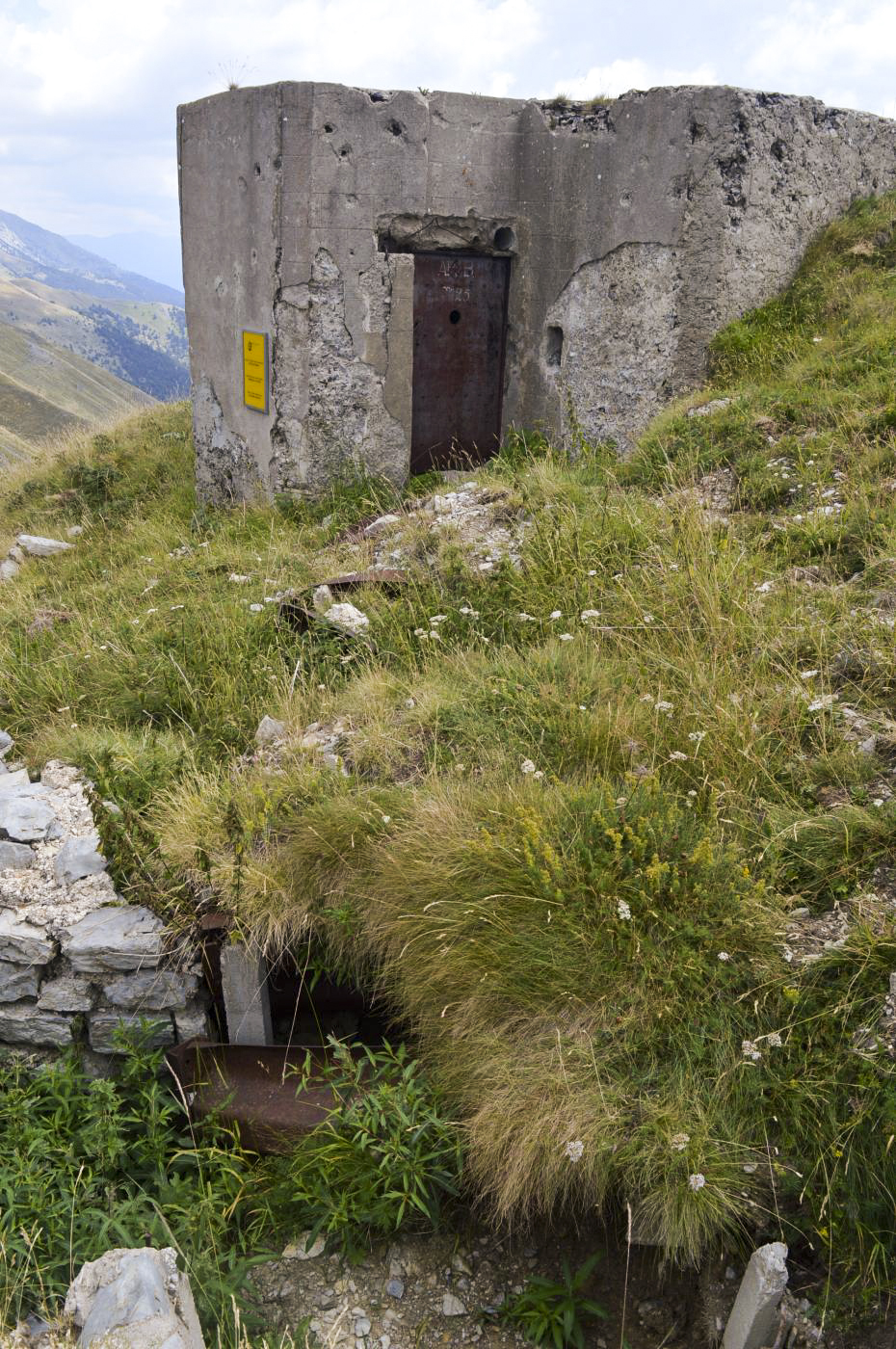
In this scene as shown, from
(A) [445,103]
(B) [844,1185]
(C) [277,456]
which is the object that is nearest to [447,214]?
(A) [445,103]

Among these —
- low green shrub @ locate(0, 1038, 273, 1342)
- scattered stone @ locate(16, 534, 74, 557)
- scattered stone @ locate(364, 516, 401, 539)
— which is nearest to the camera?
low green shrub @ locate(0, 1038, 273, 1342)

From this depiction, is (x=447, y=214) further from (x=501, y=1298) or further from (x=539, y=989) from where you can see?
(x=501, y=1298)

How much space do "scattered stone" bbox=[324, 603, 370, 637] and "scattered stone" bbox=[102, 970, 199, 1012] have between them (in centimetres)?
186

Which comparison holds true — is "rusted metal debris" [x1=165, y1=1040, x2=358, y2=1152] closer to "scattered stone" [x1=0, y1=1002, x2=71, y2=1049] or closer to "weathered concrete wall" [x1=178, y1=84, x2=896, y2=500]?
"scattered stone" [x1=0, y1=1002, x2=71, y2=1049]

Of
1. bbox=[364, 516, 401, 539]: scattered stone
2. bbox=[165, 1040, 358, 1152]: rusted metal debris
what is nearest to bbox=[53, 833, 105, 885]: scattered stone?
bbox=[165, 1040, 358, 1152]: rusted metal debris

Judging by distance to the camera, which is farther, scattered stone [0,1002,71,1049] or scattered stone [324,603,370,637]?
scattered stone [324,603,370,637]

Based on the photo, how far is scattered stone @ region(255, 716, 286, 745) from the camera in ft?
13.0

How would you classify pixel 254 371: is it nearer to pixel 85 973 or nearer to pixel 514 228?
pixel 514 228

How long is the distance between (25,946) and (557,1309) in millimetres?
2081

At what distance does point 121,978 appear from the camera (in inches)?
130

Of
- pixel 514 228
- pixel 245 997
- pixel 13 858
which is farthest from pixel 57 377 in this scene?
pixel 245 997

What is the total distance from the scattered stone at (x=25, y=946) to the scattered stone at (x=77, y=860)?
0.25 m

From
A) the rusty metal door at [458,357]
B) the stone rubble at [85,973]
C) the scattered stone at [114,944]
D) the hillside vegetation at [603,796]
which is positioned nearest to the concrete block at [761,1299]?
the hillside vegetation at [603,796]

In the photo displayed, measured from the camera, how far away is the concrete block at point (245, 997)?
3.23 meters
